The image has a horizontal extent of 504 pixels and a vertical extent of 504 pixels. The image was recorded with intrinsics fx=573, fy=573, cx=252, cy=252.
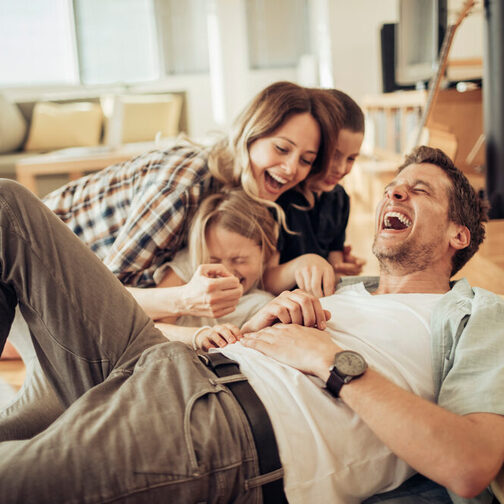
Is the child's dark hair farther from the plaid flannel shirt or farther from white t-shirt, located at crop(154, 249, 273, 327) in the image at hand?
white t-shirt, located at crop(154, 249, 273, 327)

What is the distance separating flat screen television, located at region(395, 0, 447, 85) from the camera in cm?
350

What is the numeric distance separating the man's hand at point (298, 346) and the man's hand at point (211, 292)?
241 mm

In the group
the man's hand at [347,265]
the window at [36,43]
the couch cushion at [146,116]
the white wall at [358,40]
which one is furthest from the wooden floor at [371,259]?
the window at [36,43]

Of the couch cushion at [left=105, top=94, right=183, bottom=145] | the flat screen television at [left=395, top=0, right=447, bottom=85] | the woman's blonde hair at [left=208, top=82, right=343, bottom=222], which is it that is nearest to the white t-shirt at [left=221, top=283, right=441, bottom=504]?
the woman's blonde hair at [left=208, top=82, right=343, bottom=222]

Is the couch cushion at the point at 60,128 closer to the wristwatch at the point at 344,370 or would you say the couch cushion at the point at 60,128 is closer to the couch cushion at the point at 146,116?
the couch cushion at the point at 146,116

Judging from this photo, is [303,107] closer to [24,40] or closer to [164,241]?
[164,241]

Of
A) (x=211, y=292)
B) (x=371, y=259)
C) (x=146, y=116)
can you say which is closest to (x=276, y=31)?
(x=146, y=116)

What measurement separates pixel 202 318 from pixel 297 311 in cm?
57

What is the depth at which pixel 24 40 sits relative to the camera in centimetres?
698

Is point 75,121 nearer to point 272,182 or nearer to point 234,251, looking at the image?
point 272,182

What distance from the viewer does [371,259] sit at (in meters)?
2.97

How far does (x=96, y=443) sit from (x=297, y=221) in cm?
127

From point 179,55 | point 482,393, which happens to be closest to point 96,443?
point 482,393

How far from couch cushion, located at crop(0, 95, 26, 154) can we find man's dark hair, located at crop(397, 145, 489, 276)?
493cm
